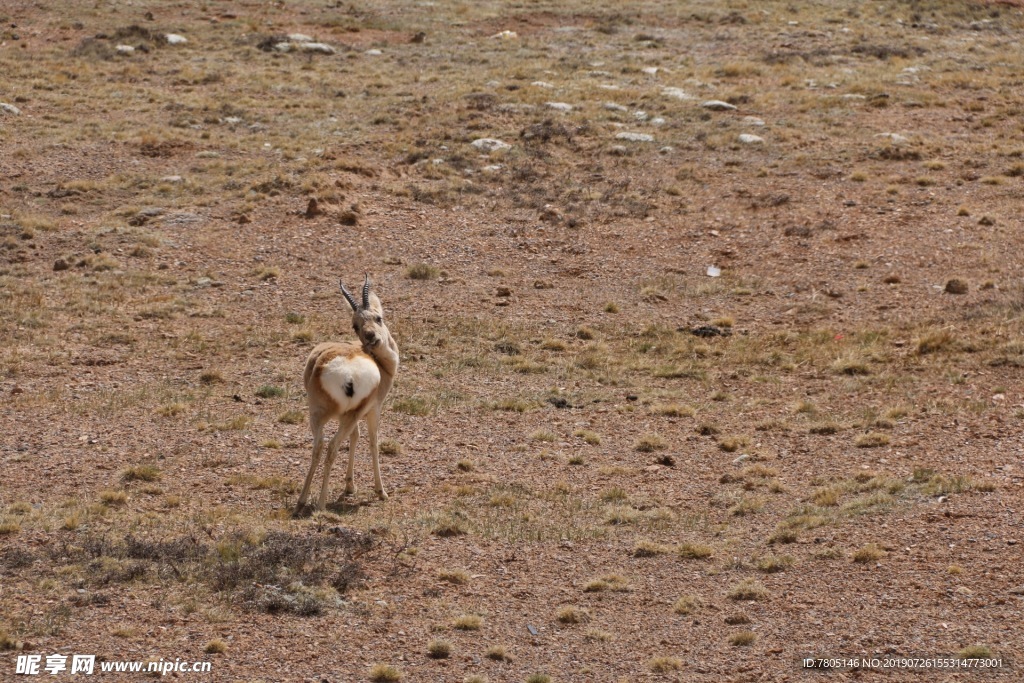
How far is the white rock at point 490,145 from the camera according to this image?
2753cm

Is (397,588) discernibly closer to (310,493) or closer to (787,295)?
(310,493)

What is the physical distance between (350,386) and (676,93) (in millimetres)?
21368

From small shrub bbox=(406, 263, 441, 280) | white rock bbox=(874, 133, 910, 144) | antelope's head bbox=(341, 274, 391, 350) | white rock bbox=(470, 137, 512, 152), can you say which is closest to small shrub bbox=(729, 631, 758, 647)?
antelope's head bbox=(341, 274, 391, 350)

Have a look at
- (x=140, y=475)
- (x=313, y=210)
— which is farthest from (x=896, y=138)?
(x=140, y=475)

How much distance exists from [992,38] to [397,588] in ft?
110

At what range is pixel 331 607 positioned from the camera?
10508 millimetres

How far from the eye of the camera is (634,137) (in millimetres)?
28562

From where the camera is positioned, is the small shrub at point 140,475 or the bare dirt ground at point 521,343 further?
the small shrub at point 140,475

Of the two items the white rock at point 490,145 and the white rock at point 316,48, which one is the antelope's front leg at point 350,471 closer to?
the white rock at point 490,145

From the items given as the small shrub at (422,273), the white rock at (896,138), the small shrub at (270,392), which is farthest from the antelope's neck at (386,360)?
the white rock at (896,138)

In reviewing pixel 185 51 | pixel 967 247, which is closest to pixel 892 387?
pixel 967 247

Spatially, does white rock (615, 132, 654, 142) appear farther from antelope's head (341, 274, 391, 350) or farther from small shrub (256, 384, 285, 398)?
antelope's head (341, 274, 391, 350)

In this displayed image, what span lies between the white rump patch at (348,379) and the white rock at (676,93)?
817 inches

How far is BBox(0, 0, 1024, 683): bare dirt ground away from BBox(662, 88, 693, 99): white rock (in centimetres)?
21
